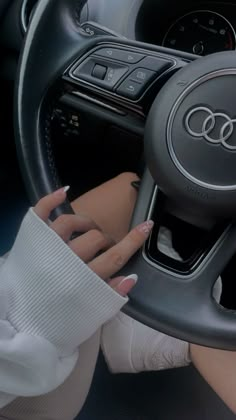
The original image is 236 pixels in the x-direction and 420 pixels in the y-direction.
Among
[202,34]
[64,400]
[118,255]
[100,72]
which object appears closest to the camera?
[118,255]

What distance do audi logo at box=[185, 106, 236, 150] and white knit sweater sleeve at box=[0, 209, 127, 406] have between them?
0.16 meters

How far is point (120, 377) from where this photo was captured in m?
0.95

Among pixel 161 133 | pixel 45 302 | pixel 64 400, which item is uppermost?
pixel 161 133

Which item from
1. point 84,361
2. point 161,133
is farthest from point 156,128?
point 84,361

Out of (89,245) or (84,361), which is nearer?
(89,245)

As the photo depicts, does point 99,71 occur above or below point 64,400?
above

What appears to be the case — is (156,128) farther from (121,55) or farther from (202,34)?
(202,34)

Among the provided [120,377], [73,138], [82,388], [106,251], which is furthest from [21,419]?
[73,138]

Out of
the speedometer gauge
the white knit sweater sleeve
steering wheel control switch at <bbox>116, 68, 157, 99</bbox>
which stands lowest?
the white knit sweater sleeve

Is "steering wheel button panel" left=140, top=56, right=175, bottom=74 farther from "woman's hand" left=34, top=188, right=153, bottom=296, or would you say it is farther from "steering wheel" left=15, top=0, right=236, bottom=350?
"woman's hand" left=34, top=188, right=153, bottom=296

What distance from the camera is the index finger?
54 cm

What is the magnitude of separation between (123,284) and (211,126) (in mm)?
160

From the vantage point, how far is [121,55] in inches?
25.4

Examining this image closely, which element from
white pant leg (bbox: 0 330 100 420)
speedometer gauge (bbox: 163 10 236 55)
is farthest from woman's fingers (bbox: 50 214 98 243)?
speedometer gauge (bbox: 163 10 236 55)
